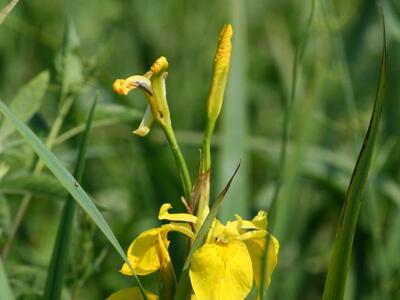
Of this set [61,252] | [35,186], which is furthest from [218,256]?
[35,186]

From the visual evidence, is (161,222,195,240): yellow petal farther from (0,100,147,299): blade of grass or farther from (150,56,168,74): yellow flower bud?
(150,56,168,74): yellow flower bud

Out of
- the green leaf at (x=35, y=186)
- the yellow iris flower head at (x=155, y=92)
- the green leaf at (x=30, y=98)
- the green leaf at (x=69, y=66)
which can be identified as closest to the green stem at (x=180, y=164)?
the yellow iris flower head at (x=155, y=92)

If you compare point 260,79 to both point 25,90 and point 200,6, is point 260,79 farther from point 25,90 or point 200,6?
point 25,90

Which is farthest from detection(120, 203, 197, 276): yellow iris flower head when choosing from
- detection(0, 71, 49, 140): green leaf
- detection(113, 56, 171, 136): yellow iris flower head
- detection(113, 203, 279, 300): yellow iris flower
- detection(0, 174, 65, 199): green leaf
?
detection(0, 71, 49, 140): green leaf

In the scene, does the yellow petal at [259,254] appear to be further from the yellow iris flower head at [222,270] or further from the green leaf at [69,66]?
the green leaf at [69,66]

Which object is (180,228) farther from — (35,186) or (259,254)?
(35,186)
